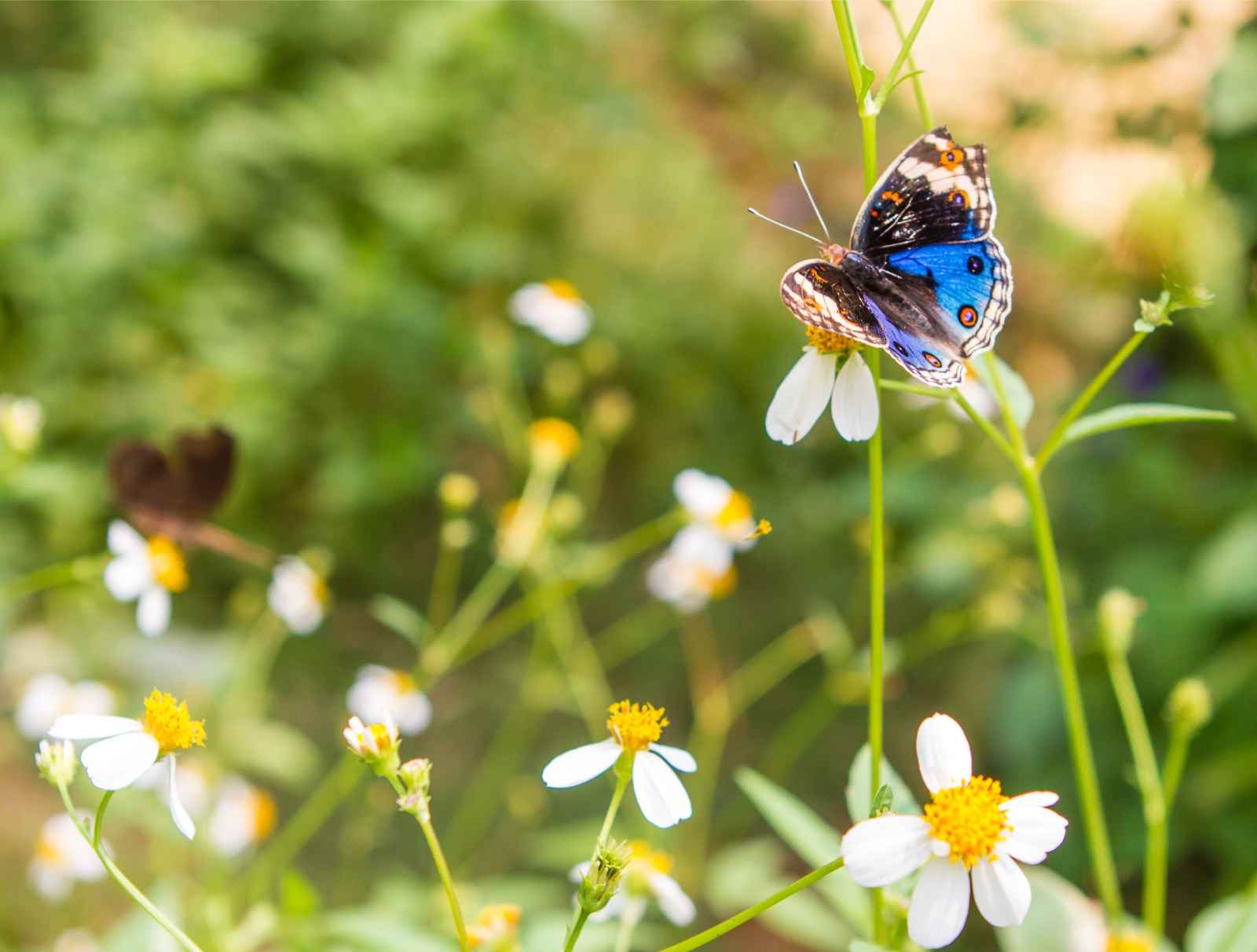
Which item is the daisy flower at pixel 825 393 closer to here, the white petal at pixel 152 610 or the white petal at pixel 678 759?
the white petal at pixel 678 759

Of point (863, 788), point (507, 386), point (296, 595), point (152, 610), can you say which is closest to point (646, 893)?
point (863, 788)

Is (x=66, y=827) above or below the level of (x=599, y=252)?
below

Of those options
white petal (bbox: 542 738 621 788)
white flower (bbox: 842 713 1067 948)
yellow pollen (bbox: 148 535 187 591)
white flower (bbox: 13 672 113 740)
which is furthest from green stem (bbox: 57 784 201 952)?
white flower (bbox: 13 672 113 740)

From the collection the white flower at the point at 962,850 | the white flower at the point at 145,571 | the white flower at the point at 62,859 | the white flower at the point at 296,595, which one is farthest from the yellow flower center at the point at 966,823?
the white flower at the point at 62,859

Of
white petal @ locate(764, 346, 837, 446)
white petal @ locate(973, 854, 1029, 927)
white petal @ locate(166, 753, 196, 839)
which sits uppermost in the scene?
white petal @ locate(764, 346, 837, 446)

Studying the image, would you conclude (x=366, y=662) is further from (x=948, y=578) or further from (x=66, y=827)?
(x=948, y=578)

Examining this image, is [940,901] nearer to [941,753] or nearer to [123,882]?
[941,753]

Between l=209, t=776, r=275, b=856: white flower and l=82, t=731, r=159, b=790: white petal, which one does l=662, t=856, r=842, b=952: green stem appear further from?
l=209, t=776, r=275, b=856: white flower

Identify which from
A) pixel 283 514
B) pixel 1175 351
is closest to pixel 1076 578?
pixel 1175 351
